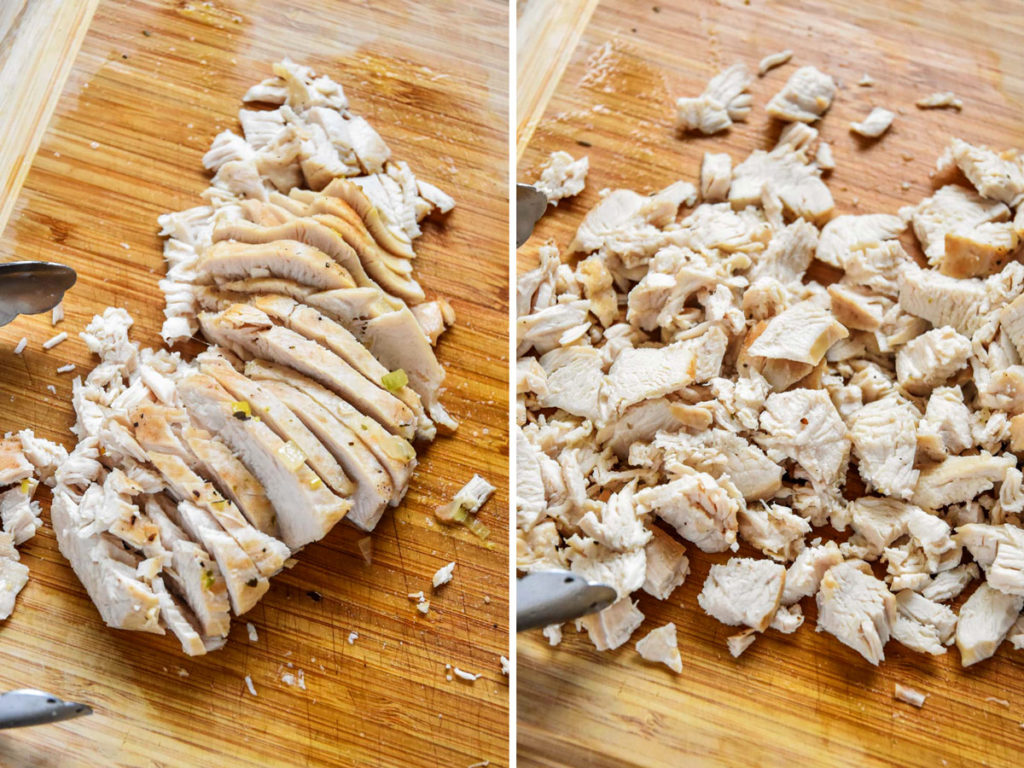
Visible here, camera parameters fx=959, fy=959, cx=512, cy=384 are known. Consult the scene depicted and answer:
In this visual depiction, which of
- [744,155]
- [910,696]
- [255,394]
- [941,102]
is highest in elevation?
[941,102]

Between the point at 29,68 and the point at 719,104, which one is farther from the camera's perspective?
the point at 719,104

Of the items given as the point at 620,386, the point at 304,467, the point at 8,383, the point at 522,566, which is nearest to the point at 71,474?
the point at 8,383

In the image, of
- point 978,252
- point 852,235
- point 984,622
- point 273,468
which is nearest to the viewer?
point 273,468

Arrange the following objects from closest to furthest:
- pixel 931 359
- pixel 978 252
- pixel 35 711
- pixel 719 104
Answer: pixel 35 711 → pixel 931 359 → pixel 978 252 → pixel 719 104

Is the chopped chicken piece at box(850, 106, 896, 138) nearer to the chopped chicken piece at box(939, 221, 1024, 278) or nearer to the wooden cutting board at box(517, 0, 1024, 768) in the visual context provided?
the wooden cutting board at box(517, 0, 1024, 768)

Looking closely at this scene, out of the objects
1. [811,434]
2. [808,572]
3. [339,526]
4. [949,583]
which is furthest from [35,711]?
[949,583]

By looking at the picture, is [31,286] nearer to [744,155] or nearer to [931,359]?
[744,155]
